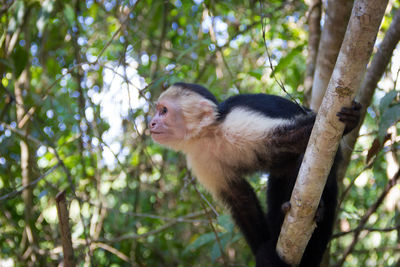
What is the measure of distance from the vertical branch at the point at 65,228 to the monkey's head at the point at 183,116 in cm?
101

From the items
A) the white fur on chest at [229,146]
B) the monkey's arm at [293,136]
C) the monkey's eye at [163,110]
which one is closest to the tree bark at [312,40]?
the white fur on chest at [229,146]

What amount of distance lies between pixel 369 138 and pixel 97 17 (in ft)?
12.4

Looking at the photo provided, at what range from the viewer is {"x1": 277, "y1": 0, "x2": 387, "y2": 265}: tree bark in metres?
1.44

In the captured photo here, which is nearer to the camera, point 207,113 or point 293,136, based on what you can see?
point 293,136

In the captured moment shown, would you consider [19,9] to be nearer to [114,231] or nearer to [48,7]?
[48,7]

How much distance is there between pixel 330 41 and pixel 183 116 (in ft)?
3.78

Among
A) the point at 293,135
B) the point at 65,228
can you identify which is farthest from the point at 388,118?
the point at 65,228

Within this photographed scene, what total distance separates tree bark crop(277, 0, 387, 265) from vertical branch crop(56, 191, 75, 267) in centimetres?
103

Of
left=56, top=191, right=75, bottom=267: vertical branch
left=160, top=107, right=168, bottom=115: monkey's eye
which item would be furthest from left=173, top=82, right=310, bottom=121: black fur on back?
left=56, top=191, right=75, bottom=267: vertical branch

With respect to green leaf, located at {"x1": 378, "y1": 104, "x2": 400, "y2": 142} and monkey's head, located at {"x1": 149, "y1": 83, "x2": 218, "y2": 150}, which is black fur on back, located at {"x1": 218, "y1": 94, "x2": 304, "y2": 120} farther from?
green leaf, located at {"x1": 378, "y1": 104, "x2": 400, "y2": 142}

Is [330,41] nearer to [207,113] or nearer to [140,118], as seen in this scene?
[207,113]

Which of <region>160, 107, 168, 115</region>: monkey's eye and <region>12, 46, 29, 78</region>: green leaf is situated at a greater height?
<region>12, 46, 29, 78</region>: green leaf

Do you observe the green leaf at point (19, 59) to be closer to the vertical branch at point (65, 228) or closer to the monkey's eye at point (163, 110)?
the monkey's eye at point (163, 110)

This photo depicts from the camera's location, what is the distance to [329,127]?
1672 millimetres
